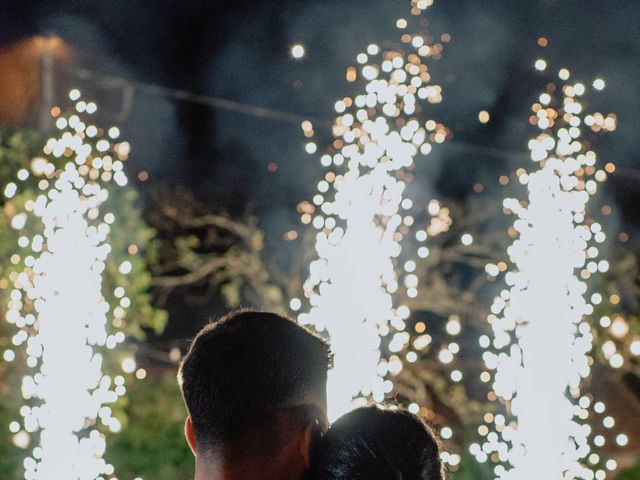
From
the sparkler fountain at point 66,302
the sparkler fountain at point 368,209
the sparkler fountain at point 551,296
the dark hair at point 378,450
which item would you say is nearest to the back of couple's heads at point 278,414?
the dark hair at point 378,450

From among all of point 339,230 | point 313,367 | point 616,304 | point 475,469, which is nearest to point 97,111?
point 339,230

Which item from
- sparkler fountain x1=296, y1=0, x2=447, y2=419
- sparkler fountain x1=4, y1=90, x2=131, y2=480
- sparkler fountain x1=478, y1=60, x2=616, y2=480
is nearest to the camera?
sparkler fountain x1=4, y1=90, x2=131, y2=480

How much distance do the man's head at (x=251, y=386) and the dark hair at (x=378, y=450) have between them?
0.07 metres

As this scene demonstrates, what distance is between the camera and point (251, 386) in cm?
177

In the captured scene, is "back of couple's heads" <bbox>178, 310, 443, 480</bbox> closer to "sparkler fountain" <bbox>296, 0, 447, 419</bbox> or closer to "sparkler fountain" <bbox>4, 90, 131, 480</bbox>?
"sparkler fountain" <bbox>296, 0, 447, 419</bbox>

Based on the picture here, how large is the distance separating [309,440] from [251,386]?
0.15m

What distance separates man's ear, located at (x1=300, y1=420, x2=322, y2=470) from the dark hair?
0.03ft

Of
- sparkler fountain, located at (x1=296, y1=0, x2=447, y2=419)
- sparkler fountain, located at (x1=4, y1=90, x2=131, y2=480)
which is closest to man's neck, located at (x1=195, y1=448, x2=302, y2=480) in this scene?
sparkler fountain, located at (x1=296, y1=0, x2=447, y2=419)

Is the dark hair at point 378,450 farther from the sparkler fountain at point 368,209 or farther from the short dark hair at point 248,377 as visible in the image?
the sparkler fountain at point 368,209

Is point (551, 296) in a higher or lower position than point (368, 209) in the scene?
lower

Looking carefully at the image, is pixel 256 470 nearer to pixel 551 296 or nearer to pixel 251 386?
pixel 251 386

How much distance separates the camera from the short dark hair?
1.77m

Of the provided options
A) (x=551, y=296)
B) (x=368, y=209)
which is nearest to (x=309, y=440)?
(x=368, y=209)

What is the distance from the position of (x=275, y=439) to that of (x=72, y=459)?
19.5 ft
